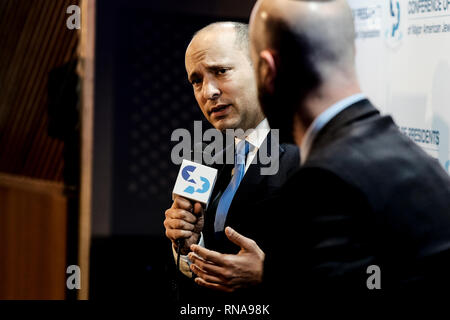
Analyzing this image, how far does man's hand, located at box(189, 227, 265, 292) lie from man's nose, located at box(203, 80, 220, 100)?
0.46 metres

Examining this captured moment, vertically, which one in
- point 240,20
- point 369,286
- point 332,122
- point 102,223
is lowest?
point 369,286

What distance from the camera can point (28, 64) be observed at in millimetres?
3266

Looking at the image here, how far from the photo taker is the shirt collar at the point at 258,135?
6.67ft

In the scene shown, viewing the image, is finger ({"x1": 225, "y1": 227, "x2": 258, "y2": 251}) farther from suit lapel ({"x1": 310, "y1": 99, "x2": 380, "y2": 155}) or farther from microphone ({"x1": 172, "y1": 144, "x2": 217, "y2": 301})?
suit lapel ({"x1": 310, "y1": 99, "x2": 380, "y2": 155})

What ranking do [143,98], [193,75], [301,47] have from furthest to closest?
[143,98] → [193,75] → [301,47]

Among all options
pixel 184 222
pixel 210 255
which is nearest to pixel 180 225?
pixel 184 222

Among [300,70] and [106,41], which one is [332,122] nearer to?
[300,70]

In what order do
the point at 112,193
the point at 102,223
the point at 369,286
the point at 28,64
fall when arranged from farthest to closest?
the point at 28,64, the point at 112,193, the point at 102,223, the point at 369,286

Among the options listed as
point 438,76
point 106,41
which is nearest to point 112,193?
point 106,41

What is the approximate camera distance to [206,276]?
199cm

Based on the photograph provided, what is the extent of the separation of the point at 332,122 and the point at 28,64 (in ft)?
7.90

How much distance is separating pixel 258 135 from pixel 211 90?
23 cm
